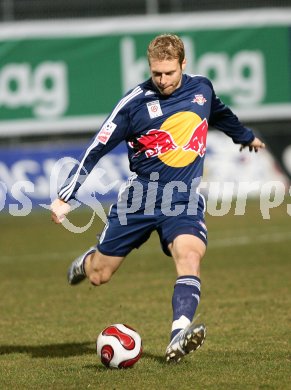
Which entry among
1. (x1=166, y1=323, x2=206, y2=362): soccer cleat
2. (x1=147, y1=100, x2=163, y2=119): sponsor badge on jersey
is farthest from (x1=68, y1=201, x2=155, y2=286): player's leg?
(x1=166, y1=323, x2=206, y2=362): soccer cleat

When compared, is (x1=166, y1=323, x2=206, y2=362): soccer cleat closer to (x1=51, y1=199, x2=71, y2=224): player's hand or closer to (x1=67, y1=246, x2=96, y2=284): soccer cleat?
(x1=51, y1=199, x2=71, y2=224): player's hand

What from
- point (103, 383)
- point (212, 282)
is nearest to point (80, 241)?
point (212, 282)

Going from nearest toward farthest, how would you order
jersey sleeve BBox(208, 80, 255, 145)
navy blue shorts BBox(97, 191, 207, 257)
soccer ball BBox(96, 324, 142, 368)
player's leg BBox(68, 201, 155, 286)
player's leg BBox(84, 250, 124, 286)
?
1. soccer ball BBox(96, 324, 142, 368)
2. navy blue shorts BBox(97, 191, 207, 257)
3. player's leg BBox(68, 201, 155, 286)
4. player's leg BBox(84, 250, 124, 286)
5. jersey sleeve BBox(208, 80, 255, 145)

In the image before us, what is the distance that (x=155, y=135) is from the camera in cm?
747

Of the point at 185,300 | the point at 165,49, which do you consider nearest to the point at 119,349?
the point at 185,300

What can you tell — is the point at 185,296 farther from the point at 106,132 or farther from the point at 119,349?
the point at 106,132

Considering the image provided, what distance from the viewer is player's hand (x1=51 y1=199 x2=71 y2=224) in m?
7.16

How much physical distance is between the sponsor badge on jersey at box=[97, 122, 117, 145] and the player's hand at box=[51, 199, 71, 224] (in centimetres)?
55

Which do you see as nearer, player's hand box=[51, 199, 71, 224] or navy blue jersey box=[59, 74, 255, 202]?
player's hand box=[51, 199, 71, 224]

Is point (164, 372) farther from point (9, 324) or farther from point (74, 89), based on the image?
point (74, 89)

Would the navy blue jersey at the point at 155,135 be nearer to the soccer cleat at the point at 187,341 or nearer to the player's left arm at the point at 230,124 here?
the player's left arm at the point at 230,124

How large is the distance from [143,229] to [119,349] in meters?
1.01

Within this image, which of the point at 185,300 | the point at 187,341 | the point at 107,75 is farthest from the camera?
the point at 107,75

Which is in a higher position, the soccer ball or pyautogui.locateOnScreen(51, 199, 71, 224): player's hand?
pyautogui.locateOnScreen(51, 199, 71, 224): player's hand
